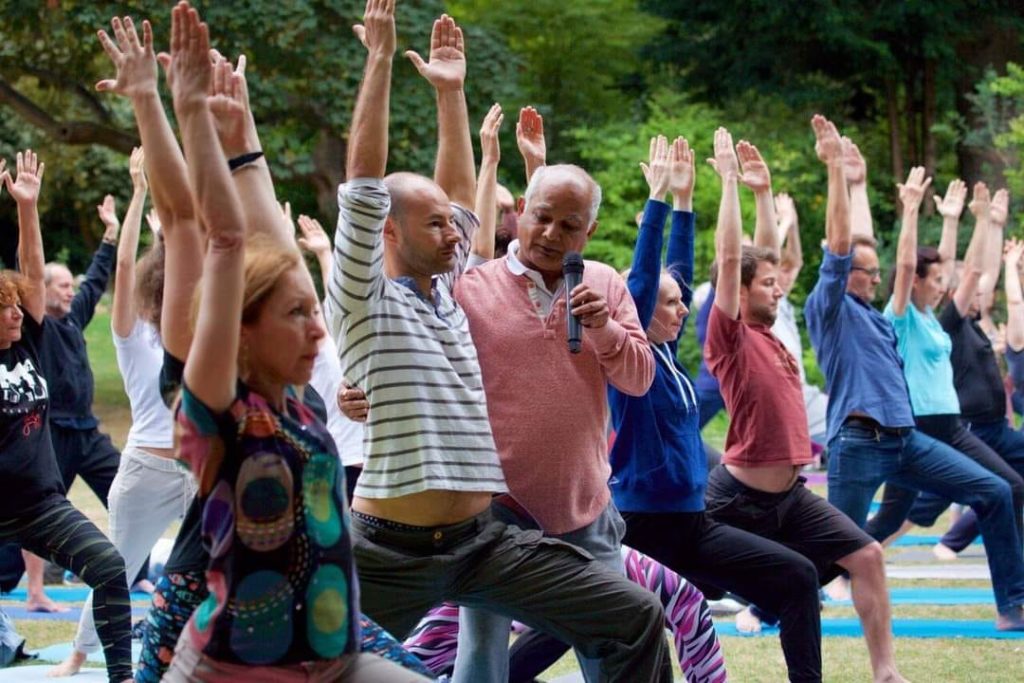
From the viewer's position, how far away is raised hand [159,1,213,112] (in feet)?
11.2

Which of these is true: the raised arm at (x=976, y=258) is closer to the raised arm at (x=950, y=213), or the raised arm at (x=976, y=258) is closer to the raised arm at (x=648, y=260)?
the raised arm at (x=950, y=213)

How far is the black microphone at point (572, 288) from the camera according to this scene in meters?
4.66

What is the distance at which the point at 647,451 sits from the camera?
19.6 feet

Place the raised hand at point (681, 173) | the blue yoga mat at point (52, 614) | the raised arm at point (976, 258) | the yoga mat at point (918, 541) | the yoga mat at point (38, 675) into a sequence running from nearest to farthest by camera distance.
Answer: the raised hand at point (681, 173)
the yoga mat at point (38, 675)
the blue yoga mat at point (52, 614)
the raised arm at point (976, 258)
the yoga mat at point (918, 541)

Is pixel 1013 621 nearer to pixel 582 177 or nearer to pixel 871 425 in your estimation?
pixel 871 425

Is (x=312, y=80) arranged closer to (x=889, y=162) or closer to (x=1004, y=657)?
(x=889, y=162)

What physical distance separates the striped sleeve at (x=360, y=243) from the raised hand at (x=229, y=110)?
1.46 ft

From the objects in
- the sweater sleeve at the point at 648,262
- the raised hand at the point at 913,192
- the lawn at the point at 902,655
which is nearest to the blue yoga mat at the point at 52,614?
the lawn at the point at 902,655

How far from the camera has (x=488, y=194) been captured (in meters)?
6.12

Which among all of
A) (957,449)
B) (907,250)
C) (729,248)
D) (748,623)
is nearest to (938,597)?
(957,449)

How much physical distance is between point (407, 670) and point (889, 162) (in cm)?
2272

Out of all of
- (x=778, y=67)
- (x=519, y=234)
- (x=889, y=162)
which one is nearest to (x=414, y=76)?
(x=778, y=67)

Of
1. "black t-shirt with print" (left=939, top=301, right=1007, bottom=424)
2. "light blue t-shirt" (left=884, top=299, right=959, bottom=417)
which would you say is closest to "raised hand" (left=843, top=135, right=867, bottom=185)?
"light blue t-shirt" (left=884, top=299, right=959, bottom=417)

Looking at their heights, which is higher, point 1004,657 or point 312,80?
point 312,80
